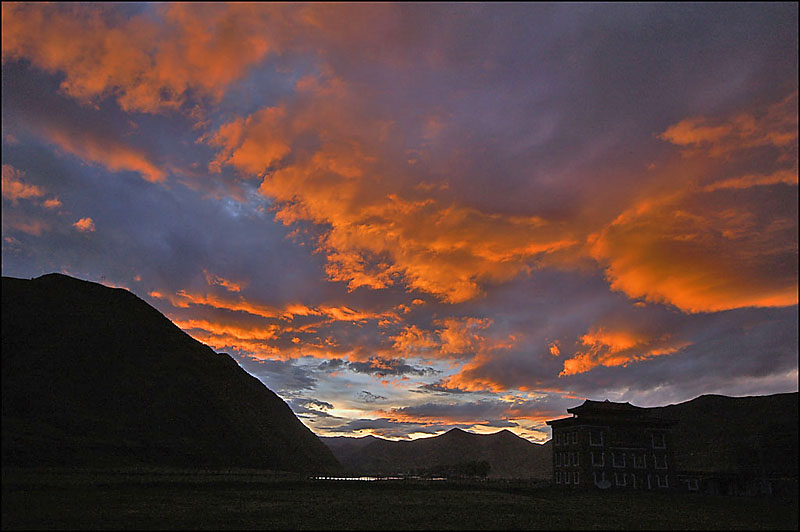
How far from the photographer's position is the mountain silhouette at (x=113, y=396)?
127188 millimetres

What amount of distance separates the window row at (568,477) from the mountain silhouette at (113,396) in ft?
338

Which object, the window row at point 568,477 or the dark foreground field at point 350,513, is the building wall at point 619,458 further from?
the dark foreground field at point 350,513

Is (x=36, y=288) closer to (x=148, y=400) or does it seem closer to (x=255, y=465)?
(x=148, y=400)

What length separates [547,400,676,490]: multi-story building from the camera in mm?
92312

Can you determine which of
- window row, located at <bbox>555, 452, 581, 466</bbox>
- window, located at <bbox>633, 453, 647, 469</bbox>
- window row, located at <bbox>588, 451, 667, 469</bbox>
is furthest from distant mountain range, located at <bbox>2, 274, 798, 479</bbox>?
window row, located at <bbox>555, 452, 581, 466</bbox>

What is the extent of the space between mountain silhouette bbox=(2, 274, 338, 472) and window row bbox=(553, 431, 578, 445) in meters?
103

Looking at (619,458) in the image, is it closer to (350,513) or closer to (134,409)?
(350,513)

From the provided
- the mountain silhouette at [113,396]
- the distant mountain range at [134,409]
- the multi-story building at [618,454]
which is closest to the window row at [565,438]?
the multi-story building at [618,454]

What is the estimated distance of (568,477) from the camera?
97438 mm

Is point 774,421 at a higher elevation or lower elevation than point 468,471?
higher

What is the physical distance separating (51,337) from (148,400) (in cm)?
3548

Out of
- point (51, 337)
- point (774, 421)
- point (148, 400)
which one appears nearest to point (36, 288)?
point (51, 337)

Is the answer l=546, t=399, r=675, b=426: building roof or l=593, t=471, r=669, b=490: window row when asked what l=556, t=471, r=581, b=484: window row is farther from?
l=546, t=399, r=675, b=426: building roof

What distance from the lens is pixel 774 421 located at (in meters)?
177
